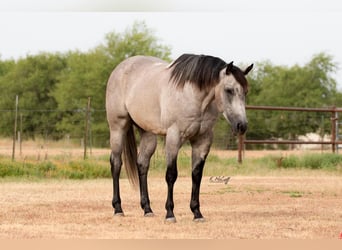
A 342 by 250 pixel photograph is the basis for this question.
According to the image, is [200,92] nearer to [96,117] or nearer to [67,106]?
[96,117]

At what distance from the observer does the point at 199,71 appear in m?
8.20

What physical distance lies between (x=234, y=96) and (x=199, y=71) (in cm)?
61

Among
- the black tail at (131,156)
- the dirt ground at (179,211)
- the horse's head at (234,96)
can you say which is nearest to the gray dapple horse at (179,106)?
the horse's head at (234,96)

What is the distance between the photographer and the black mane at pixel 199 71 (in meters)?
8.13

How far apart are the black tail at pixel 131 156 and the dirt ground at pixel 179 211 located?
1.59ft

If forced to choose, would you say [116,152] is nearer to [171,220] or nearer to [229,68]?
[171,220]

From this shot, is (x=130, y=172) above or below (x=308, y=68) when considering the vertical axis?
below

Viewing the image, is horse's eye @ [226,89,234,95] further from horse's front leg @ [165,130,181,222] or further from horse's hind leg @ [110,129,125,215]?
horse's hind leg @ [110,129,125,215]

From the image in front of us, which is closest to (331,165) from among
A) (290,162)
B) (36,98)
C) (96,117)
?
(290,162)

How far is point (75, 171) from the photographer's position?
626 inches

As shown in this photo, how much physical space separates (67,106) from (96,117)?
4.83 meters

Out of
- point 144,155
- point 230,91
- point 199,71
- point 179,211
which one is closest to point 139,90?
point 144,155

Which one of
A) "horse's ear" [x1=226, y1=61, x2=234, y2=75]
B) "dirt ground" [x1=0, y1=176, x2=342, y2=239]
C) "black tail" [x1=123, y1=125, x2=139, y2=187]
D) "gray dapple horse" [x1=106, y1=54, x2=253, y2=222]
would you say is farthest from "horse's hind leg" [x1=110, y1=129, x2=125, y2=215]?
"horse's ear" [x1=226, y1=61, x2=234, y2=75]

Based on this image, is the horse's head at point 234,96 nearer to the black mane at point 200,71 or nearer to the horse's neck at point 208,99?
the black mane at point 200,71
